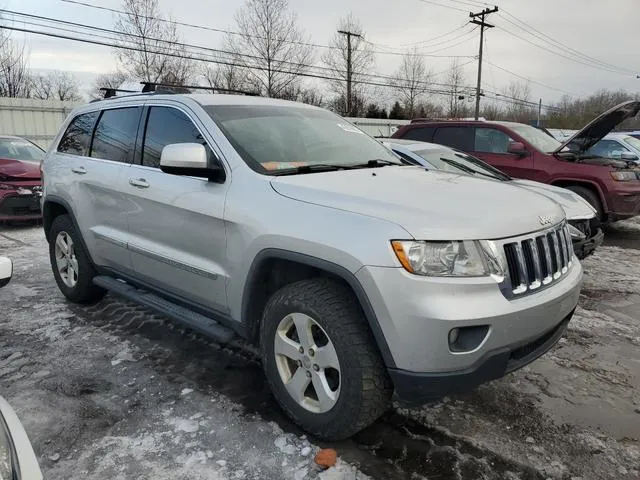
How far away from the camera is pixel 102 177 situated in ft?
13.6

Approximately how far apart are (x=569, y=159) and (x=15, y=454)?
326 inches

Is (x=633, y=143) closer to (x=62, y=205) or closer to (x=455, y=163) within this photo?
(x=455, y=163)

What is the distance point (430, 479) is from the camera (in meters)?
2.48

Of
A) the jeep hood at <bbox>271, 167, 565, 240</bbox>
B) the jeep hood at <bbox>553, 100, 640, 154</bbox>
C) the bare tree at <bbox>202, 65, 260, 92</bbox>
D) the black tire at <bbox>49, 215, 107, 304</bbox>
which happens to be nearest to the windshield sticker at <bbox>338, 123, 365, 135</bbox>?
the jeep hood at <bbox>271, 167, 565, 240</bbox>

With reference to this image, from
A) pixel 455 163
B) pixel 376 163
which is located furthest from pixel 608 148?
pixel 376 163

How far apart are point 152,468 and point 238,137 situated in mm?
1936

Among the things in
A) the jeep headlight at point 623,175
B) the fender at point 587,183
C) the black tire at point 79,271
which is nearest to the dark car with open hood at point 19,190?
the black tire at point 79,271

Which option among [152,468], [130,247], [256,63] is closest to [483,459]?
[152,468]

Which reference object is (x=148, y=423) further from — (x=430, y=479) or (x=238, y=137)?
(x=238, y=137)

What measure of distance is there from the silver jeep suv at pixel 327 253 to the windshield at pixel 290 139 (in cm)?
1

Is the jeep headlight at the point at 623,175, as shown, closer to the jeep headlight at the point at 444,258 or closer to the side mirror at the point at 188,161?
the jeep headlight at the point at 444,258

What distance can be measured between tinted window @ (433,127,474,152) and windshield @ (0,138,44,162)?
295 inches

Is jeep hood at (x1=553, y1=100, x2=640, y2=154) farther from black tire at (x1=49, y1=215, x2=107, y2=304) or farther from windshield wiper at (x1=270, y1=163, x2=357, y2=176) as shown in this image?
black tire at (x1=49, y1=215, x2=107, y2=304)

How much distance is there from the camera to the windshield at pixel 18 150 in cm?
957
